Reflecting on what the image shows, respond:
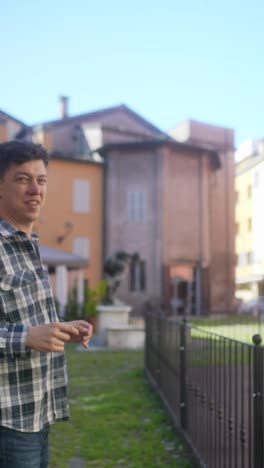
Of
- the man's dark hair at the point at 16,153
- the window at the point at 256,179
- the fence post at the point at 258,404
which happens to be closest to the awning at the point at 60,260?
the fence post at the point at 258,404

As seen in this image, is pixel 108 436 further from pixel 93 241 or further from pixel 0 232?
pixel 93 241

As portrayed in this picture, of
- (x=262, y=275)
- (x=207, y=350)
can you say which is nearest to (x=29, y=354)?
(x=207, y=350)

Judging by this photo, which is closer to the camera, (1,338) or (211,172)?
(1,338)

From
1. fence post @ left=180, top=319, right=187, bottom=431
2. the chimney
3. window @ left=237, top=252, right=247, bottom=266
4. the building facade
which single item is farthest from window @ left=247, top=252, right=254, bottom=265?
fence post @ left=180, top=319, right=187, bottom=431

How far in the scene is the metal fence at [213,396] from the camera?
3049 mm

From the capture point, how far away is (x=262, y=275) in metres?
43.9

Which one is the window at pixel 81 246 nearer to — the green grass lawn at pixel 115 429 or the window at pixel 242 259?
the green grass lawn at pixel 115 429

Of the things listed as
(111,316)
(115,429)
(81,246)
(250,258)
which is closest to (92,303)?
(111,316)

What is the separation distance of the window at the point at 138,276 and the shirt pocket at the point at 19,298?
24.2m

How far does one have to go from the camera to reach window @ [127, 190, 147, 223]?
26.8 m

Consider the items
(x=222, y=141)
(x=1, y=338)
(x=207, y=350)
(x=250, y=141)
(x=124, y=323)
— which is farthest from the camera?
(x=250, y=141)

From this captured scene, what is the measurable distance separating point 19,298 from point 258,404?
1697mm

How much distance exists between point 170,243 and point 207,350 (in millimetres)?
22486

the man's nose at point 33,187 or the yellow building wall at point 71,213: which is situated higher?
the yellow building wall at point 71,213
